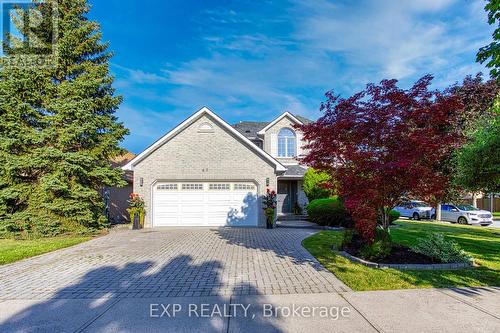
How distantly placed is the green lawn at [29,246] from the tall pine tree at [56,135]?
0.83 metres

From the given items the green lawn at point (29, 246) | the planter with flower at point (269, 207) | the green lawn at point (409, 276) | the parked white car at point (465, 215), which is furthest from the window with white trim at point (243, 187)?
the parked white car at point (465, 215)

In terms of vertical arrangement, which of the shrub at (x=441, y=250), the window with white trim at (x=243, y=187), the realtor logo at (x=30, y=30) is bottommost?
the shrub at (x=441, y=250)

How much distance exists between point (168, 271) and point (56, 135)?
962 centimetres

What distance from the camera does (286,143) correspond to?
19656 mm

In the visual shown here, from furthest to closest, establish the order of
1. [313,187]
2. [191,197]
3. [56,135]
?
[313,187]
[191,197]
[56,135]

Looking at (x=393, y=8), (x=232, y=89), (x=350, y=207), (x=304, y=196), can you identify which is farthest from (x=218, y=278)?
(x=232, y=89)

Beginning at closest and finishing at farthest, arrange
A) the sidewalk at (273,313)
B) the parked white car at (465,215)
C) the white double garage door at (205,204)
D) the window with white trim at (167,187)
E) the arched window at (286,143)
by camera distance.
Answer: the sidewalk at (273,313) → the white double garage door at (205,204) → the window with white trim at (167,187) → the parked white car at (465,215) → the arched window at (286,143)

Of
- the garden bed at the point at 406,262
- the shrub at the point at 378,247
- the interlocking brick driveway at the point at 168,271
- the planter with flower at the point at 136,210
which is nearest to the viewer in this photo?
the interlocking brick driveway at the point at 168,271

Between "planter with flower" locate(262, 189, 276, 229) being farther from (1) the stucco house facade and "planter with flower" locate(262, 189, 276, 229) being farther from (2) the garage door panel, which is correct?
(2) the garage door panel

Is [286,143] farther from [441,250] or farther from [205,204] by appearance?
[441,250]

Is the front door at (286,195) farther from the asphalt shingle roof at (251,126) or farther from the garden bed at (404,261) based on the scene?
the garden bed at (404,261)

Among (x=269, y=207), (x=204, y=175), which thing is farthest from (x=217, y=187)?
(x=269, y=207)

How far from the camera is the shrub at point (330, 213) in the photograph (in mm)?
13641

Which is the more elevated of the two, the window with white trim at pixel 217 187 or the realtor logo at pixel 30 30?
the realtor logo at pixel 30 30
